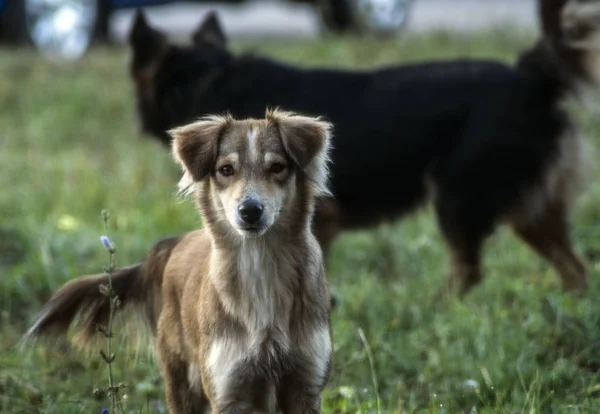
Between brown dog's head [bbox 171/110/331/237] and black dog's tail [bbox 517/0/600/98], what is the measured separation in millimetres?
3304

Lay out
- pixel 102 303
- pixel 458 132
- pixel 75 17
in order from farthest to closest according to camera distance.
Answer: pixel 75 17, pixel 458 132, pixel 102 303

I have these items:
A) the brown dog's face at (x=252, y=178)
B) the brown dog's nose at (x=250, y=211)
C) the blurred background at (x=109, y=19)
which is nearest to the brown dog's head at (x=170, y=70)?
the brown dog's face at (x=252, y=178)

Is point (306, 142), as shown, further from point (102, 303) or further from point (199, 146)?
point (102, 303)

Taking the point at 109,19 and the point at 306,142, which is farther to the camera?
the point at 109,19

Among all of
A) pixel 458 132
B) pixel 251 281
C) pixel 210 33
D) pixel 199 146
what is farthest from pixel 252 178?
pixel 210 33

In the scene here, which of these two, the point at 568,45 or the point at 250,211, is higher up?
the point at 568,45

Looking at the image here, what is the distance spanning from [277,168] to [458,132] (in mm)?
3301

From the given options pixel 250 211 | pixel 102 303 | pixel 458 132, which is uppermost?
pixel 250 211

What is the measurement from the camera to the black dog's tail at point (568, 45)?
6855 millimetres

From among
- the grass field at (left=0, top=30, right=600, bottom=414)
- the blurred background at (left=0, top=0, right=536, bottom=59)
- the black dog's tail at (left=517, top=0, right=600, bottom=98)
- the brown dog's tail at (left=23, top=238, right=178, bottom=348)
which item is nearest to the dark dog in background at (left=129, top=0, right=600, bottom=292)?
the black dog's tail at (left=517, top=0, right=600, bottom=98)

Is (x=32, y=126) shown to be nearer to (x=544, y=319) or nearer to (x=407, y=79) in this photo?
(x=407, y=79)

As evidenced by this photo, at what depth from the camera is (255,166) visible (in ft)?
12.7

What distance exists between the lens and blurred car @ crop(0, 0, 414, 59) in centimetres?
1566

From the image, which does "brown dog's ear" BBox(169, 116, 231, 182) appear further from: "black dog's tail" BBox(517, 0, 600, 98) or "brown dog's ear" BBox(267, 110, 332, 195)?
"black dog's tail" BBox(517, 0, 600, 98)
